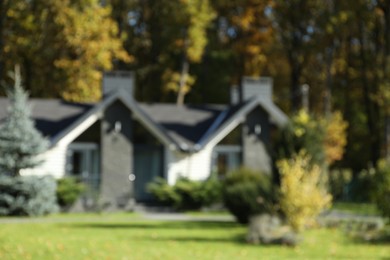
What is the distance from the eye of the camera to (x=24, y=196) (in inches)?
992

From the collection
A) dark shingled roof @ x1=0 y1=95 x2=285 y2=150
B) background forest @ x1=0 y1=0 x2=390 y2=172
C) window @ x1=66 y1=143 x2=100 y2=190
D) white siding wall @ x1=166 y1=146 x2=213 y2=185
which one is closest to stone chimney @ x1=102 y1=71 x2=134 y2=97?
dark shingled roof @ x1=0 y1=95 x2=285 y2=150

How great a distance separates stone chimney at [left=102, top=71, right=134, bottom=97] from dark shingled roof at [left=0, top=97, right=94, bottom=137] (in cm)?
144

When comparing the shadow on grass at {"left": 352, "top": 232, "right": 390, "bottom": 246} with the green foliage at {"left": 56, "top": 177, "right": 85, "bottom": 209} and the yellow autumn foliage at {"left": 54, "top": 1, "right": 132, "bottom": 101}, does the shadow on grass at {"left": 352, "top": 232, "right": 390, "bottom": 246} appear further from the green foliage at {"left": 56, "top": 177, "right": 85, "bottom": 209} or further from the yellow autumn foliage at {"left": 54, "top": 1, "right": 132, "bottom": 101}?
the yellow autumn foliage at {"left": 54, "top": 1, "right": 132, "bottom": 101}

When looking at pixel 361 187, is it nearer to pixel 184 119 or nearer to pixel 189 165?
pixel 184 119

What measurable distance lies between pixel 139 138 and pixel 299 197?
1570cm

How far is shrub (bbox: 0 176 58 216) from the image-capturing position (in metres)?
24.9

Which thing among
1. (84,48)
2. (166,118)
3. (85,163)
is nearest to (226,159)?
(166,118)

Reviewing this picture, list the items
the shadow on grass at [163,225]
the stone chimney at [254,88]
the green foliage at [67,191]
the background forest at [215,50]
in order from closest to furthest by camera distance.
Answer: the shadow on grass at [163,225] < the green foliage at [67,191] < the stone chimney at [254,88] < the background forest at [215,50]

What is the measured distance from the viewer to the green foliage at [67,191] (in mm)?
27531

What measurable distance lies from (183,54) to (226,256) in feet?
95.4

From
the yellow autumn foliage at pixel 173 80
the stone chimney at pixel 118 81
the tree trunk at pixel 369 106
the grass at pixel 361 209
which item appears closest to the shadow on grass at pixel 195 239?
the grass at pixel 361 209

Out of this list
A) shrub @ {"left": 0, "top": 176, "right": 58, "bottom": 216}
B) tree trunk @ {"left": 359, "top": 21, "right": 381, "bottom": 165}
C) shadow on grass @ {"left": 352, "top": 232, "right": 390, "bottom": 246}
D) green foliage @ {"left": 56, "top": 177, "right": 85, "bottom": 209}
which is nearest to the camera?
shadow on grass @ {"left": 352, "top": 232, "right": 390, "bottom": 246}

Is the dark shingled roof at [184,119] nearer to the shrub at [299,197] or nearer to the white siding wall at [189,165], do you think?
the white siding wall at [189,165]

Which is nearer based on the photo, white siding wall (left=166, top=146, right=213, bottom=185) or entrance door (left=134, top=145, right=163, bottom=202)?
white siding wall (left=166, top=146, right=213, bottom=185)
